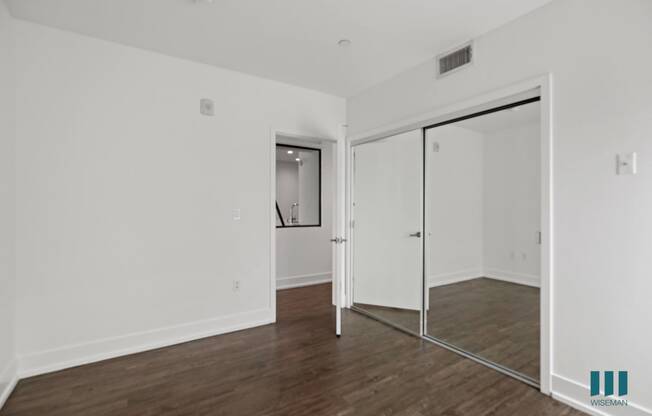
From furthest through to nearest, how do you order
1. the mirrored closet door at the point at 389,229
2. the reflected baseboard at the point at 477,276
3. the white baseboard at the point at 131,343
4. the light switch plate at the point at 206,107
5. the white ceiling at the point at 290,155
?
1. the white ceiling at the point at 290,155
2. the mirrored closet door at the point at 389,229
3. the light switch plate at the point at 206,107
4. the reflected baseboard at the point at 477,276
5. the white baseboard at the point at 131,343

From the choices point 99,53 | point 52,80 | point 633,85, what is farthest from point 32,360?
point 633,85

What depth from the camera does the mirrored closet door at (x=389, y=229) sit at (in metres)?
3.38

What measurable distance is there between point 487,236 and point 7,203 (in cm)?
401

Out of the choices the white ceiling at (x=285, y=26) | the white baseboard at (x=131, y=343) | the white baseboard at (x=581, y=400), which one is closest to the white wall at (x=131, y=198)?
the white baseboard at (x=131, y=343)

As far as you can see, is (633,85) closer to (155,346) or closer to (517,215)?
(517,215)

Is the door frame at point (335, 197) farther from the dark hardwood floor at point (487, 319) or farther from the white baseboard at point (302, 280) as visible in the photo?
the white baseboard at point (302, 280)

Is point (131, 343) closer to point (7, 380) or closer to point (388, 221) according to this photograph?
point (7, 380)

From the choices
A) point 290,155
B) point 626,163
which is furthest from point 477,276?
point 290,155

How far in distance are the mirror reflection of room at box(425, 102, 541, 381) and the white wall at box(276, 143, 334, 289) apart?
2.35 m

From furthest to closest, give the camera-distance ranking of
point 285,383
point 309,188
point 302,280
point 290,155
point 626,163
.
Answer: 1. point 309,188
2. point 290,155
3. point 302,280
4. point 285,383
5. point 626,163

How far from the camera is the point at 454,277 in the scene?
11.5 ft

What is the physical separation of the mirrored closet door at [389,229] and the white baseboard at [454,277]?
23cm

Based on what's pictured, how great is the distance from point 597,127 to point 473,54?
115 cm

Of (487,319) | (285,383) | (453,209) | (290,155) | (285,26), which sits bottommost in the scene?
(285,383)
